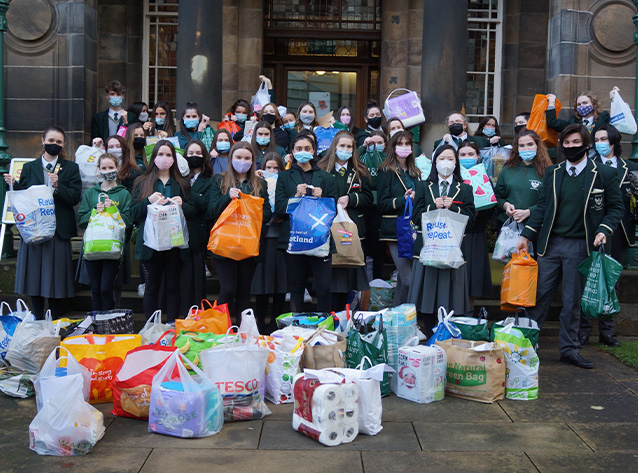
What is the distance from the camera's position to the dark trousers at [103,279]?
753 centimetres

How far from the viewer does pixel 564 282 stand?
7.25 meters

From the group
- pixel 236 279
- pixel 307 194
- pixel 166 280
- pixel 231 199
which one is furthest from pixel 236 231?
pixel 166 280

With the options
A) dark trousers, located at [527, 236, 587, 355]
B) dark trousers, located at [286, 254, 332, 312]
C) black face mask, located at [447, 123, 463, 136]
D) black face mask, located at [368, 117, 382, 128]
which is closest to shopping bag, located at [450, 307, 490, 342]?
dark trousers, located at [527, 236, 587, 355]

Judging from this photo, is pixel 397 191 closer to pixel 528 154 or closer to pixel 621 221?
pixel 528 154

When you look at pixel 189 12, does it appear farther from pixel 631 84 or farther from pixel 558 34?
pixel 631 84

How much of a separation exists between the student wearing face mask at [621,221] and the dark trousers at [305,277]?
2.73 m

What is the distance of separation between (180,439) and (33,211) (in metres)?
3.52

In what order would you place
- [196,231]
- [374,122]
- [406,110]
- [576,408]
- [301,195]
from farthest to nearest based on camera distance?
1. [406,110]
2. [374,122]
3. [196,231]
4. [301,195]
5. [576,408]

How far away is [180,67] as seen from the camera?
11289mm

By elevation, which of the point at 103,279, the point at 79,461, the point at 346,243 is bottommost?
the point at 79,461

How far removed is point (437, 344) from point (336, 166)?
2476 millimetres

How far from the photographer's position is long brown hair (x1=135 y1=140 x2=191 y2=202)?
7379mm

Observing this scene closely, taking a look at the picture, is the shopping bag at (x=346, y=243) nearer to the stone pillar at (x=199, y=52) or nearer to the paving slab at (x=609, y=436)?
the paving slab at (x=609, y=436)

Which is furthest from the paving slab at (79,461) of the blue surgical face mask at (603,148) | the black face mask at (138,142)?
the blue surgical face mask at (603,148)
